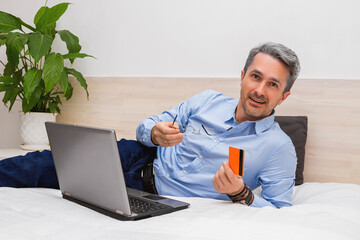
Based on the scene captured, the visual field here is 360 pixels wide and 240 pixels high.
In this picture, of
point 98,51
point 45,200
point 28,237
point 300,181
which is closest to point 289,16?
point 300,181

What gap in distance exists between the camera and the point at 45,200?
1148mm

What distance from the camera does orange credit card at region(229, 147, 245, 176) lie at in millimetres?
1095

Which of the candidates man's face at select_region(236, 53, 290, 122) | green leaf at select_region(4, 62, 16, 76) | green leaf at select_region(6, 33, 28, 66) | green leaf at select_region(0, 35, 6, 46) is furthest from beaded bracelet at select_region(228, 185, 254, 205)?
green leaf at select_region(4, 62, 16, 76)

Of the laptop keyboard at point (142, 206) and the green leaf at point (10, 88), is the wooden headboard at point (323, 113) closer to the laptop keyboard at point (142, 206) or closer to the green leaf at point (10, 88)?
the green leaf at point (10, 88)

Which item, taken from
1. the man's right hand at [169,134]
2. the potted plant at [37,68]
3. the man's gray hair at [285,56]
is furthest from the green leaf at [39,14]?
the man's gray hair at [285,56]

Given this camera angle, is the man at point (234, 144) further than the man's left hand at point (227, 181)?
Yes

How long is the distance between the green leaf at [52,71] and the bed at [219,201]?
1.23 ft

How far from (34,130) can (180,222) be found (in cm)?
169

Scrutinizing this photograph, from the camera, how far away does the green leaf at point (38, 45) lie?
6.84 ft

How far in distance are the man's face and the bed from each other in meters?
0.41

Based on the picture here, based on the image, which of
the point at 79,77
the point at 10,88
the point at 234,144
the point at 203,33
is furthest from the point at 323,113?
the point at 10,88

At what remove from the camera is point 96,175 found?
1.06 m

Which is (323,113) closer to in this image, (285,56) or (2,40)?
(285,56)

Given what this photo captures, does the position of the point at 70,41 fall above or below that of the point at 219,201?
Answer: above
